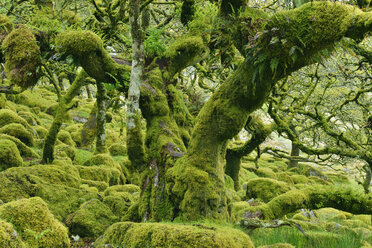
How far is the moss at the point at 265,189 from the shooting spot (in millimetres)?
10758

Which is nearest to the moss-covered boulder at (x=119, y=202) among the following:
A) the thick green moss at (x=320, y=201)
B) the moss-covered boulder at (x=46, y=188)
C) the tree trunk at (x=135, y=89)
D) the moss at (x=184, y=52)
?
the moss-covered boulder at (x=46, y=188)

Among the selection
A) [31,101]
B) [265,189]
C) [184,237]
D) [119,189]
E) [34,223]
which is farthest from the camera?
[31,101]

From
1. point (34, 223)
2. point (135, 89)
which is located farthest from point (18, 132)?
point (34, 223)

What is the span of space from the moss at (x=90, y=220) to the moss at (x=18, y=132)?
19.6 ft

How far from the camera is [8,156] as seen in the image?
26.3ft

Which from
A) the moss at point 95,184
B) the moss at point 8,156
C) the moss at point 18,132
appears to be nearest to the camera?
the moss at point 8,156

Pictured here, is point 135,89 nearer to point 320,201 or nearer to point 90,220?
point 90,220

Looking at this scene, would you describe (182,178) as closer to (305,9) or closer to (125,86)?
(125,86)

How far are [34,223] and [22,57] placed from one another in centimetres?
481

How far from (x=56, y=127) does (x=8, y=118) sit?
4464 millimetres

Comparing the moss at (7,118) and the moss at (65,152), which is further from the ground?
the moss at (7,118)

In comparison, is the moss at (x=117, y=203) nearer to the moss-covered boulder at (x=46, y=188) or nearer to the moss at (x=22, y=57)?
the moss-covered boulder at (x=46, y=188)

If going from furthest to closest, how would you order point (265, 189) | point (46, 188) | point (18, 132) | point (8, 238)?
1. point (18, 132)
2. point (265, 189)
3. point (46, 188)
4. point (8, 238)

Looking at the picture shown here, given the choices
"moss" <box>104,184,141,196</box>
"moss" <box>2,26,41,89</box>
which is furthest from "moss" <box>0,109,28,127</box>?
"moss" <box>104,184,141,196</box>
